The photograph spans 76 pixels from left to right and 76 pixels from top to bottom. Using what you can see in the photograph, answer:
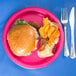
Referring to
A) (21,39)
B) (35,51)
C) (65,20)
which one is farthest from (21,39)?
(65,20)

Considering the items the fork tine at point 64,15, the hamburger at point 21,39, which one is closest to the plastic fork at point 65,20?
the fork tine at point 64,15

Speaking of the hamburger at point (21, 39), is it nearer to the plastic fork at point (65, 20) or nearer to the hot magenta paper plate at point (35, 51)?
the hot magenta paper plate at point (35, 51)

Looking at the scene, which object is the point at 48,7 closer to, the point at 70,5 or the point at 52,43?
the point at 70,5

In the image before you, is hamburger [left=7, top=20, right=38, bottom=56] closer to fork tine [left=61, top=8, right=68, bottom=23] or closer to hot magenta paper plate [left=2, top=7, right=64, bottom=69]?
hot magenta paper plate [left=2, top=7, right=64, bottom=69]

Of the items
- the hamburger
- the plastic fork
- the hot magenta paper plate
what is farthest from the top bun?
the plastic fork

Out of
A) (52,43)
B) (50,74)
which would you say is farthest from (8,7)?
(50,74)

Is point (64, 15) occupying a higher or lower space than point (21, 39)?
higher

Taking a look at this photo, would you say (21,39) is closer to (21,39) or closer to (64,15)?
(21,39)

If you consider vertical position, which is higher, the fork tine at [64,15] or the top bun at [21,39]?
the fork tine at [64,15]
